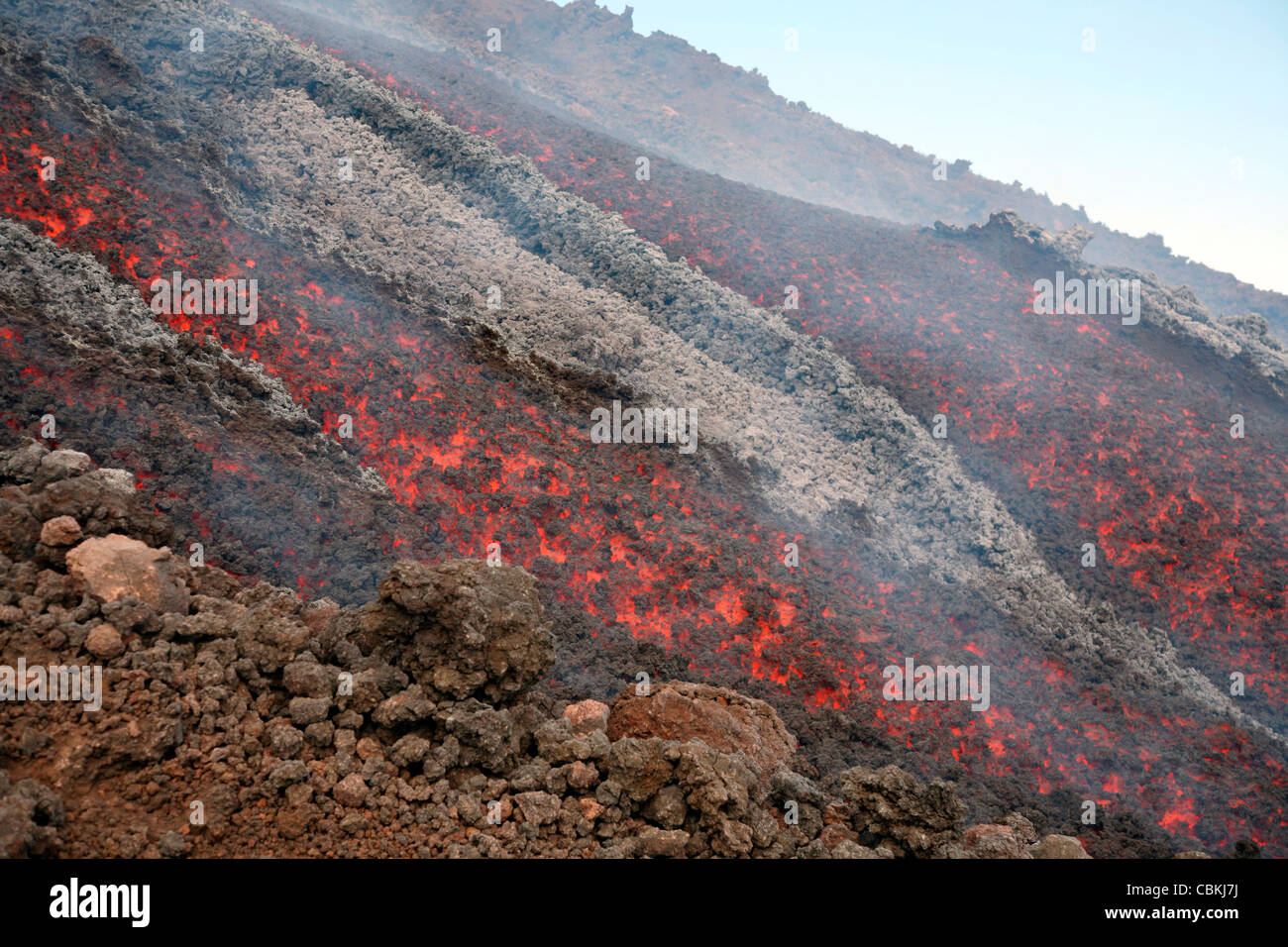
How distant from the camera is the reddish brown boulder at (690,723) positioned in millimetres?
10133

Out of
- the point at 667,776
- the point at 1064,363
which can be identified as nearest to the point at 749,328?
the point at 1064,363

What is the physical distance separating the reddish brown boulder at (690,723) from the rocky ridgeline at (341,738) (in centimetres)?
4

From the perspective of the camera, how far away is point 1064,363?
101ft

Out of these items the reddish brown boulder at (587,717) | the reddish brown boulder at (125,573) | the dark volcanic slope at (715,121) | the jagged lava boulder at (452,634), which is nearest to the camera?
the reddish brown boulder at (125,573)

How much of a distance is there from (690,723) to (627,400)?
583 inches

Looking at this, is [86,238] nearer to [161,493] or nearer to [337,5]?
[161,493]

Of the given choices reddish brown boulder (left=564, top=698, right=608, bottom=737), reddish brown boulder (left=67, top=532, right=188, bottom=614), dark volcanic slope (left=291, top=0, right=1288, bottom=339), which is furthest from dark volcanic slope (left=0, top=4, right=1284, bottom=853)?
dark volcanic slope (left=291, top=0, right=1288, bottom=339)

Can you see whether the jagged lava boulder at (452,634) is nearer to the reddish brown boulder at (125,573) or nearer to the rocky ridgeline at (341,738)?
the rocky ridgeline at (341,738)

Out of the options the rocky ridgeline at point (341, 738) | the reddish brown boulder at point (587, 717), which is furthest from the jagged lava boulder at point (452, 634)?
the reddish brown boulder at point (587, 717)

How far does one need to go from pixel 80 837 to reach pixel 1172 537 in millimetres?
28047

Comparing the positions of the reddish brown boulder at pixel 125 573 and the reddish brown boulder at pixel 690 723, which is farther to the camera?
the reddish brown boulder at pixel 690 723

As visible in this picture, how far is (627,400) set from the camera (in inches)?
942

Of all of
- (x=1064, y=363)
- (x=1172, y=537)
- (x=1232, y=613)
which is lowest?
(x=1232, y=613)

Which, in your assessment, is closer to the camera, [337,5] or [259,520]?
[259,520]
